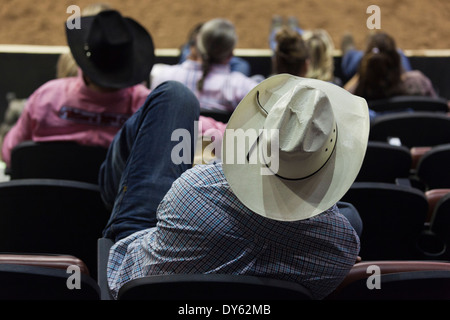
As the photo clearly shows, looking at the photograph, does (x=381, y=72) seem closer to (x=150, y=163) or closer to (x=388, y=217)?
(x=388, y=217)

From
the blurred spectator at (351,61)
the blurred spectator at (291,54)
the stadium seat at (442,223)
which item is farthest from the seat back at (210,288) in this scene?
the blurred spectator at (351,61)

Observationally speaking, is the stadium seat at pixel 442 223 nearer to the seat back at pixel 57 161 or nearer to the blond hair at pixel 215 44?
the seat back at pixel 57 161

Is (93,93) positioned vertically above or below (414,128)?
above

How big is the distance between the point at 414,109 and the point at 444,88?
1.82 meters

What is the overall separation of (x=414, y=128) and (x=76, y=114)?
1.62m

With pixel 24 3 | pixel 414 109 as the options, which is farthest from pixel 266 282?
pixel 24 3

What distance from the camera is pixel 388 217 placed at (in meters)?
2.08

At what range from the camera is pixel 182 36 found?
20.2 ft

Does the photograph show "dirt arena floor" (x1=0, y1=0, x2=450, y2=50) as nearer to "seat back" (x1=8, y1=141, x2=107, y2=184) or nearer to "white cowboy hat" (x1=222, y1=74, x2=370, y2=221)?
"seat back" (x1=8, y1=141, x2=107, y2=184)

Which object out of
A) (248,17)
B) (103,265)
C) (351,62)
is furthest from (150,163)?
(248,17)

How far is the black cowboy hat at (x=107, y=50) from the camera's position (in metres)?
2.65

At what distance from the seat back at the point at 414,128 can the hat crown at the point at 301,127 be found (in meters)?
1.71

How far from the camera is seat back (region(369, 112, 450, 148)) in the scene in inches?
119

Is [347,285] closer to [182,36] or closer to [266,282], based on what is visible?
[266,282]
